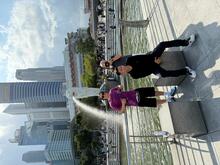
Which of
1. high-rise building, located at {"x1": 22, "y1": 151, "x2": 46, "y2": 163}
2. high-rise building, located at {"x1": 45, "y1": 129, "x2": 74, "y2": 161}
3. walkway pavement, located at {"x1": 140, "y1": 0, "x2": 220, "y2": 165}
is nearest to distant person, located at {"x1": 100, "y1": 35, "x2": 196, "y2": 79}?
walkway pavement, located at {"x1": 140, "y1": 0, "x2": 220, "y2": 165}

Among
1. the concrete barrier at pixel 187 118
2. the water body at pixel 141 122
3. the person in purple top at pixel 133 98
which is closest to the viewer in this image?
the concrete barrier at pixel 187 118

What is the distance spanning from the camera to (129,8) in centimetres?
1919

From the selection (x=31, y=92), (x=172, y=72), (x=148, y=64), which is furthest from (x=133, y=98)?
(x=31, y=92)

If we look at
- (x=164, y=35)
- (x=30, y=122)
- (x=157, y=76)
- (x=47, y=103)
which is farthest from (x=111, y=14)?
(x=30, y=122)

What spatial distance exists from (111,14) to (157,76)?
62.6 ft

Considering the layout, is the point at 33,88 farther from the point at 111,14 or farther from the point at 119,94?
the point at 119,94

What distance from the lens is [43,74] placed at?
131 metres

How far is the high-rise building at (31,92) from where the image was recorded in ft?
411

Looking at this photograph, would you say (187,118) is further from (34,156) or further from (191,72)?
(34,156)

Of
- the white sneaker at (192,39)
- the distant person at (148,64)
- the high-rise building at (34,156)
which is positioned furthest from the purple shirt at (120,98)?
the high-rise building at (34,156)

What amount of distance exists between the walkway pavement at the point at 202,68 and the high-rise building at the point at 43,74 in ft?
395

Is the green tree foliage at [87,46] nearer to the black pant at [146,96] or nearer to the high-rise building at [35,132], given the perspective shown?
the black pant at [146,96]

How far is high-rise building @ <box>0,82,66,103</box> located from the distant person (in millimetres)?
113131

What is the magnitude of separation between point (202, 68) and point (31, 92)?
124 metres
